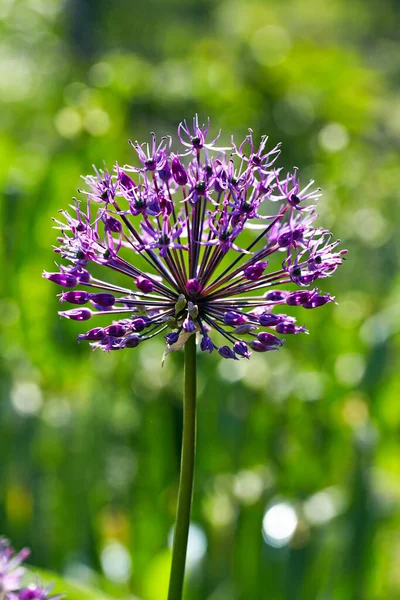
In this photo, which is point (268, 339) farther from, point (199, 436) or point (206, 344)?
point (199, 436)

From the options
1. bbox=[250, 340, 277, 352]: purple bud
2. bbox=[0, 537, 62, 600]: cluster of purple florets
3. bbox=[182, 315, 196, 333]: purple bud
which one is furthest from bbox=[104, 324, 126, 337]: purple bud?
bbox=[0, 537, 62, 600]: cluster of purple florets

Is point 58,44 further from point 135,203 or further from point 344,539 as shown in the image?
point 135,203

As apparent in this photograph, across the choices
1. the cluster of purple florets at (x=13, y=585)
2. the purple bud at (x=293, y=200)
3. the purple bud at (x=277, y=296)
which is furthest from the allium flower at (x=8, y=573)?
the purple bud at (x=293, y=200)

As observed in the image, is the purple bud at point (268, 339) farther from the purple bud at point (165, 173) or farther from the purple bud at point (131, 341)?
the purple bud at point (165, 173)

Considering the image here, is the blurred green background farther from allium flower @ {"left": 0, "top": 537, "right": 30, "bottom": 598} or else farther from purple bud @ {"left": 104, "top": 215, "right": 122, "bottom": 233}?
purple bud @ {"left": 104, "top": 215, "right": 122, "bottom": 233}

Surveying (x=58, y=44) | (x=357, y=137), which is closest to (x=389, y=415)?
(x=357, y=137)

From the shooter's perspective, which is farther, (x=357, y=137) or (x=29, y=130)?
(x=29, y=130)
